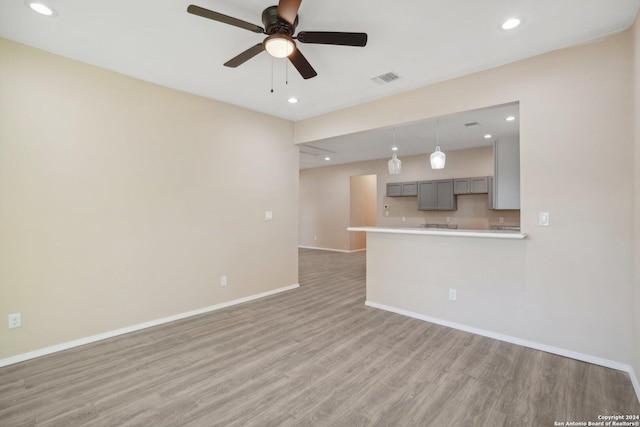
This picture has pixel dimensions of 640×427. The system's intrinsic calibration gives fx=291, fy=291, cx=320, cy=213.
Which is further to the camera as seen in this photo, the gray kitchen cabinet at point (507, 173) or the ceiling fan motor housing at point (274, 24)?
the gray kitchen cabinet at point (507, 173)

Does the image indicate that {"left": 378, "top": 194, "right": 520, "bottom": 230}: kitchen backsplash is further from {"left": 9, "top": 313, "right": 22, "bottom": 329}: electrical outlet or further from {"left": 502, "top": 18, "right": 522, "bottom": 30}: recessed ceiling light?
{"left": 9, "top": 313, "right": 22, "bottom": 329}: electrical outlet

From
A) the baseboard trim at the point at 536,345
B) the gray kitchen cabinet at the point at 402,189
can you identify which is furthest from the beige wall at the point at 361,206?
the baseboard trim at the point at 536,345

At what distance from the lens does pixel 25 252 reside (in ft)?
8.44

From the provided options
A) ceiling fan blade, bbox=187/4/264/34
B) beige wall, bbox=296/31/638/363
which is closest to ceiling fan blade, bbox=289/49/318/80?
ceiling fan blade, bbox=187/4/264/34

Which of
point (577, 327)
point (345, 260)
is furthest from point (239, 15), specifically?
point (345, 260)

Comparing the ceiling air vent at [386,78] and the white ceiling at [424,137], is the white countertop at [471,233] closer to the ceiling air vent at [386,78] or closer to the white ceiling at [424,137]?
the white ceiling at [424,137]

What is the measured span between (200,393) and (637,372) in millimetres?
3139

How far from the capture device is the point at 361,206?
9.30 meters

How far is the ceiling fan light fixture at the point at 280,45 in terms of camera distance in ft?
6.66

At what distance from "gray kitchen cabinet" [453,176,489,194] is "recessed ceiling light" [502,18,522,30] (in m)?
4.35

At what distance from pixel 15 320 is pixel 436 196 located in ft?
22.9

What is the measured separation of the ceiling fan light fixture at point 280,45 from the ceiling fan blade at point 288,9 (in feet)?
0.42

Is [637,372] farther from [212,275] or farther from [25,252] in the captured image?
[25,252]

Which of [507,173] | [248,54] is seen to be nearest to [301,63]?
[248,54]
